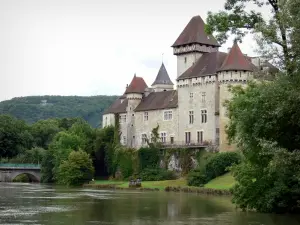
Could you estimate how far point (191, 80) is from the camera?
72.9 m

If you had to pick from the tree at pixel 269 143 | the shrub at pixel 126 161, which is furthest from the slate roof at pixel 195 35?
the tree at pixel 269 143

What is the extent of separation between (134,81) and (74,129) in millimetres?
11672

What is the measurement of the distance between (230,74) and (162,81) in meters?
23.9

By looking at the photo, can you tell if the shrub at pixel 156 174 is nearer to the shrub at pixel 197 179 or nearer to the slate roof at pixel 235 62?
the shrub at pixel 197 179

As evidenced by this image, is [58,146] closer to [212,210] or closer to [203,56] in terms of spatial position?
[203,56]

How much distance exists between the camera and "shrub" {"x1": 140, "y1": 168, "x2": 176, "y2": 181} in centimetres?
7002

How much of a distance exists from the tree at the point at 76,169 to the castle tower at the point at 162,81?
18.6m

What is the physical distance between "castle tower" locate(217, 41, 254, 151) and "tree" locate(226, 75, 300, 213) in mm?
28671

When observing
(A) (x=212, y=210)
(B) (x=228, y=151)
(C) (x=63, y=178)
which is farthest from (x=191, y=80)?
(A) (x=212, y=210)

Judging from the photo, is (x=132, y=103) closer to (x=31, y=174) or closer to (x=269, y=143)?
(x=31, y=174)

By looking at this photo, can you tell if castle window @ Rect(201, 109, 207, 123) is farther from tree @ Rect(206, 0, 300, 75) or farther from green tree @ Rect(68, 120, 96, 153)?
tree @ Rect(206, 0, 300, 75)

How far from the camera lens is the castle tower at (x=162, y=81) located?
89312 millimetres

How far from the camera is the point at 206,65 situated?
237 feet

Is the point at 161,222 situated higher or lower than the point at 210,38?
lower
